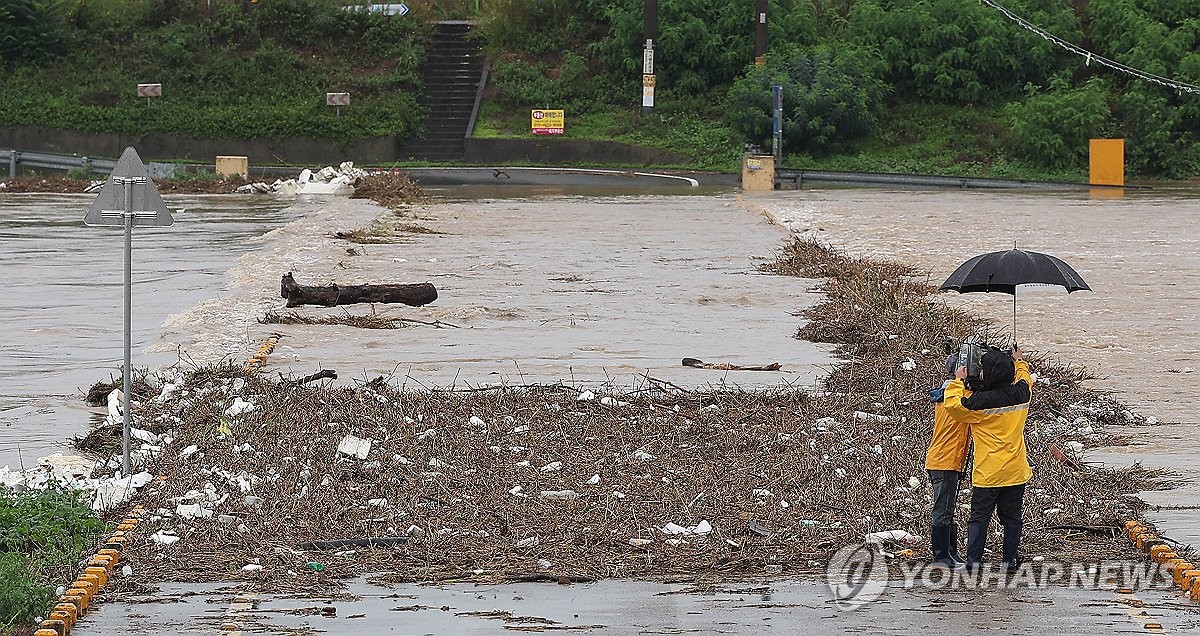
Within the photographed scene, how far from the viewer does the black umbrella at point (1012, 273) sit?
392 inches

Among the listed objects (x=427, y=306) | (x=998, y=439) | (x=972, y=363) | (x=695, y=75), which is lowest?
(x=427, y=306)

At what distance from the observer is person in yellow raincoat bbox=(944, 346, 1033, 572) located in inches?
331

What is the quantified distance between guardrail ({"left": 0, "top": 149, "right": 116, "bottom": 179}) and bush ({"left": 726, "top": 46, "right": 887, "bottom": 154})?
18.4 m

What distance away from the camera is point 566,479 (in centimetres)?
1028

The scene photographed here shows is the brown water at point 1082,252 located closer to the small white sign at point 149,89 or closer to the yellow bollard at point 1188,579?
the yellow bollard at point 1188,579

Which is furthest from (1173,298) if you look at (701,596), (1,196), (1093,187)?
(1,196)

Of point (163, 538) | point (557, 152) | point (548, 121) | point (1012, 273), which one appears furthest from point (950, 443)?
point (548, 121)

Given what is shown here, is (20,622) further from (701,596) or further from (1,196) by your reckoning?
(1,196)

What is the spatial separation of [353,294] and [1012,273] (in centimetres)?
1050

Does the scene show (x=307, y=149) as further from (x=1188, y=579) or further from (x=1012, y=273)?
(x=1188, y=579)

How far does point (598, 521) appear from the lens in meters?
9.37

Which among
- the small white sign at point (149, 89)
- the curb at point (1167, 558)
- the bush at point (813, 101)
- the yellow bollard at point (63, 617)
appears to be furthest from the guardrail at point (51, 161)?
the curb at point (1167, 558)

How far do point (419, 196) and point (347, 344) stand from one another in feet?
74.2

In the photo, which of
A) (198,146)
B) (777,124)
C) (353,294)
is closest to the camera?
(353,294)
